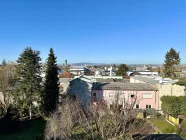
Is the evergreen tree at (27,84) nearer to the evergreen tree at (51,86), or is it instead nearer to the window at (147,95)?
the evergreen tree at (51,86)

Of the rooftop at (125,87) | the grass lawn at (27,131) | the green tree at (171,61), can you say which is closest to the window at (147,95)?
the rooftop at (125,87)

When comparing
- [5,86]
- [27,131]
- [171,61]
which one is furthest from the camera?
[171,61]

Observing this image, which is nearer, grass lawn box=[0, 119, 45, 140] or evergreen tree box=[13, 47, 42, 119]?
grass lawn box=[0, 119, 45, 140]

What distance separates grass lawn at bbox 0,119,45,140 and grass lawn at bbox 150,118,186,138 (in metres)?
16.8

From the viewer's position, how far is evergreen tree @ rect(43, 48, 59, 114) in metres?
32.3

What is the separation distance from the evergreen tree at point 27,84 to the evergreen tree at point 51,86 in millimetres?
1338

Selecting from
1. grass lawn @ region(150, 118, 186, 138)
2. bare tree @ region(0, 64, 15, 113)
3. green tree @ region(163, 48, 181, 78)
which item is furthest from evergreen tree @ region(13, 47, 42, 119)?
green tree @ region(163, 48, 181, 78)

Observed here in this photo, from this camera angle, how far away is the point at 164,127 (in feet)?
90.4

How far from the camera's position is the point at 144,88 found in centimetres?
3662

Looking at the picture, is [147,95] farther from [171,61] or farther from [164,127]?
[171,61]

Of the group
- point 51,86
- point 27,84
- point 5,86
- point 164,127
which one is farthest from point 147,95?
point 5,86

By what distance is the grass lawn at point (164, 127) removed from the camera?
25.3 m

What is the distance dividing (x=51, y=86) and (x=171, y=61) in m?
49.7

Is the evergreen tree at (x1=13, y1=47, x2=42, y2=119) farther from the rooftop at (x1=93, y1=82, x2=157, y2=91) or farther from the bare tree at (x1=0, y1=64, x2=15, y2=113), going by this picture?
the rooftop at (x1=93, y1=82, x2=157, y2=91)
